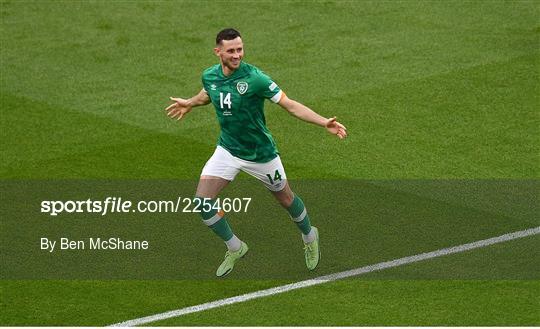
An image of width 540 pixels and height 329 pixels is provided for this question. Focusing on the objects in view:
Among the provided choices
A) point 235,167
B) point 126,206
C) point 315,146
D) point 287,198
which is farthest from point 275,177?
point 315,146

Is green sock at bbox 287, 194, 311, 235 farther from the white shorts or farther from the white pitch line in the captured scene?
the white pitch line

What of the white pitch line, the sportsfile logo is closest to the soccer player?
the white pitch line

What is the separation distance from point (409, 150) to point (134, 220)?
13.7 feet

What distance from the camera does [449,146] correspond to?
64.2 ft

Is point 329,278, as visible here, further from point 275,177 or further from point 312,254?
point 275,177

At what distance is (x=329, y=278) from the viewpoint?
16031 mm

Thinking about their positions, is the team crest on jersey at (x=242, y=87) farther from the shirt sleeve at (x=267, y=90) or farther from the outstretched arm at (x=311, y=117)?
the outstretched arm at (x=311, y=117)

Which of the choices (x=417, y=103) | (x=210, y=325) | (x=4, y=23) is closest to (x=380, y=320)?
(x=210, y=325)

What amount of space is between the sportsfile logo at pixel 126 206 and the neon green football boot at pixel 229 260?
1474 mm

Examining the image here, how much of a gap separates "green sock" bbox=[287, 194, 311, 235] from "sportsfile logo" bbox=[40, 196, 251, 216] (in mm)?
1751

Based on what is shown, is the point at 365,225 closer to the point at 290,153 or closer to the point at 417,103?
the point at 290,153

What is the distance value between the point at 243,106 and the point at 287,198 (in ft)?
4.41

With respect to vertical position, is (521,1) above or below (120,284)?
above

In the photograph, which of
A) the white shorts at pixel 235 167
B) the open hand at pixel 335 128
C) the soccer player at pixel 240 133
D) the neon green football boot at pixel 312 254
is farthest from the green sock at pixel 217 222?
the open hand at pixel 335 128
